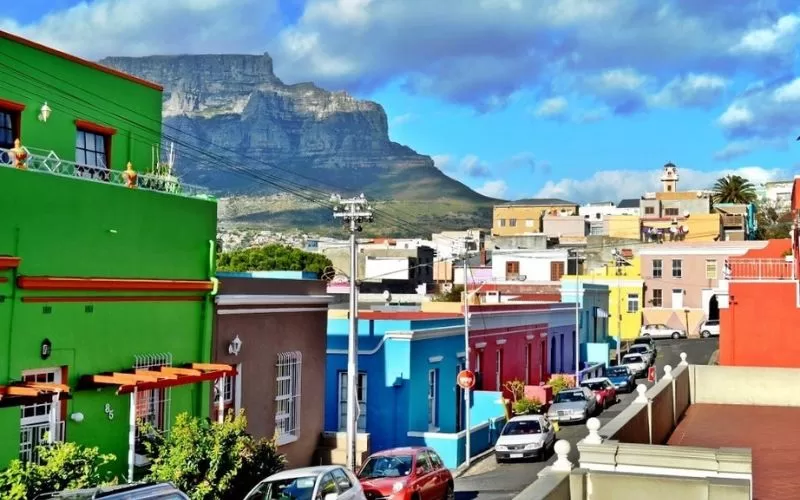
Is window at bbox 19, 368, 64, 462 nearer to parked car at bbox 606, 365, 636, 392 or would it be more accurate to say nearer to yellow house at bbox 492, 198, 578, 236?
parked car at bbox 606, 365, 636, 392

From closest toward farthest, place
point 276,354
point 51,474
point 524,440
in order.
Answer: point 51,474
point 276,354
point 524,440

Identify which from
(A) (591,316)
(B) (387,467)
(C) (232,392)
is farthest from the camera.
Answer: (A) (591,316)

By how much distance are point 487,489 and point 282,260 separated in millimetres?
52867

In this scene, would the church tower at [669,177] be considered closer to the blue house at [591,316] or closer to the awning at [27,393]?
the blue house at [591,316]

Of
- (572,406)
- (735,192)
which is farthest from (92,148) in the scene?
(735,192)

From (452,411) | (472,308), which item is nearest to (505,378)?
(472,308)

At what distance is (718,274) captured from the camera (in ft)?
233

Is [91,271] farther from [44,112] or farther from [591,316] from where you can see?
[591,316]

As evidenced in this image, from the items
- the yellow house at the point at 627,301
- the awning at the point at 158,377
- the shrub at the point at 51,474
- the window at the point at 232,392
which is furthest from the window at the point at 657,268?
the shrub at the point at 51,474

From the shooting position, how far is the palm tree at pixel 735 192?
111375 mm

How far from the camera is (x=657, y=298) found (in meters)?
73.2

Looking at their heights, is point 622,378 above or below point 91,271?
below

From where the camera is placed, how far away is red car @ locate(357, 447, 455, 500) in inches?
718

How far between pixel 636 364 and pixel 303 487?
38.0 meters
